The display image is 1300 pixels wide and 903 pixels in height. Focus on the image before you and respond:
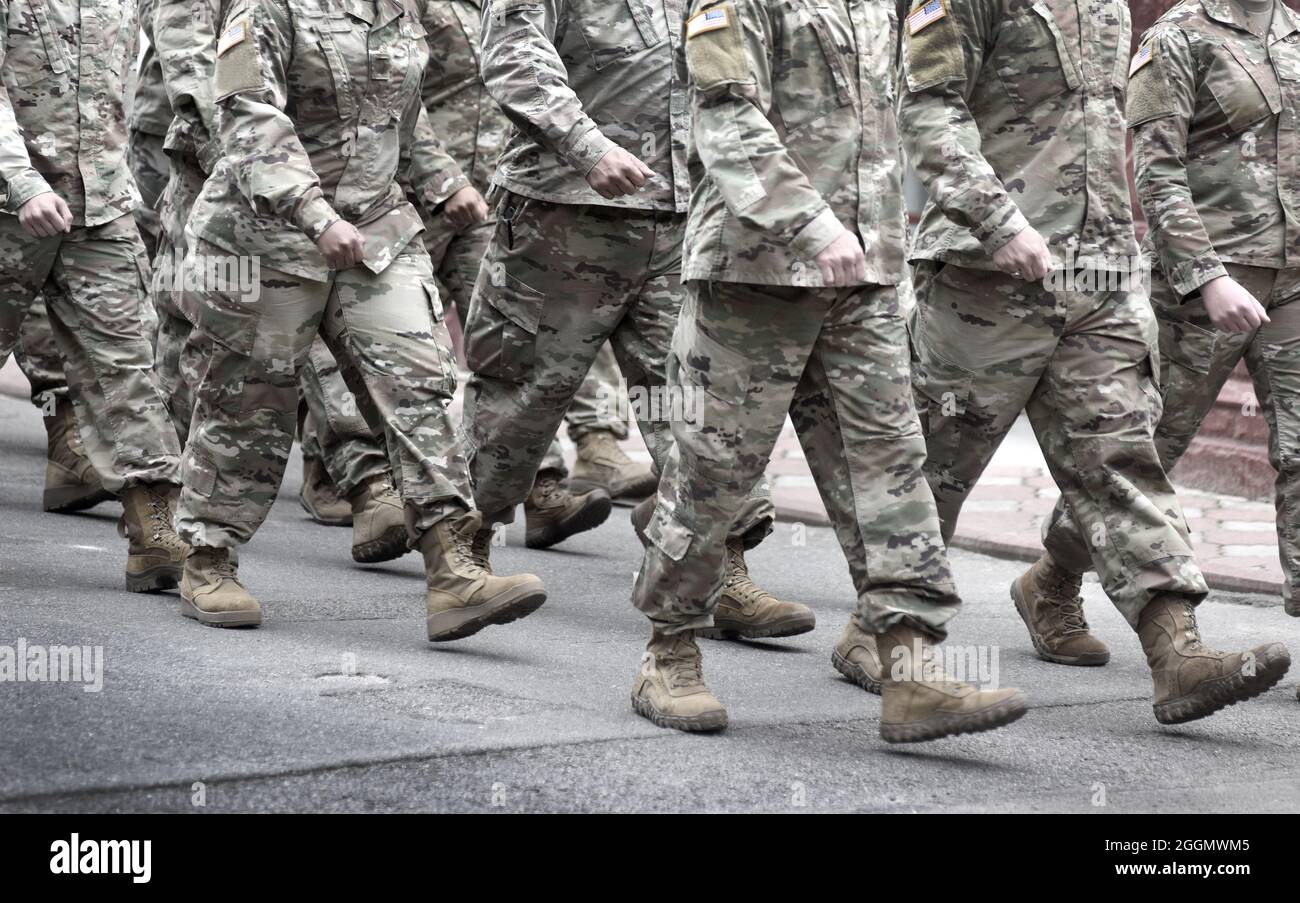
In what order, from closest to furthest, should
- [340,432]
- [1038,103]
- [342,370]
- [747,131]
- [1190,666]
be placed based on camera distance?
[747,131] → [1190,666] → [1038,103] → [342,370] → [340,432]

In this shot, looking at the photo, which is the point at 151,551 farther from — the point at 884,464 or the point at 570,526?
the point at 884,464

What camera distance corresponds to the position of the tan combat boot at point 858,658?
4941mm

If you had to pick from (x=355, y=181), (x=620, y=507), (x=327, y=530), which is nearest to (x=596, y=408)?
(x=620, y=507)

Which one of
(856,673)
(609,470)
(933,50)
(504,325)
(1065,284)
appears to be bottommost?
(609,470)

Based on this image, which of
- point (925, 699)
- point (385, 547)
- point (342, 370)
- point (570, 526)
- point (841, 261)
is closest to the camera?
point (841, 261)

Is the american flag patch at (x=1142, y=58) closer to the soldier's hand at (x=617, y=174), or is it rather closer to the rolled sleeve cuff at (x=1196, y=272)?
the rolled sleeve cuff at (x=1196, y=272)

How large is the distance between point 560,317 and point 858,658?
139 cm

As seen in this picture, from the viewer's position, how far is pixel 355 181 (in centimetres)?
518

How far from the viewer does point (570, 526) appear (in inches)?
274

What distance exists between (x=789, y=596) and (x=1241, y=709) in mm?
1922

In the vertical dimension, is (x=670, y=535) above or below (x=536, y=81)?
below

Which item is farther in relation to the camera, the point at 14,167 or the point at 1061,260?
the point at 14,167

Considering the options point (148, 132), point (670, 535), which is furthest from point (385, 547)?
point (670, 535)

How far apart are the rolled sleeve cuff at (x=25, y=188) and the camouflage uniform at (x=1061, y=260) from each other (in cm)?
279
